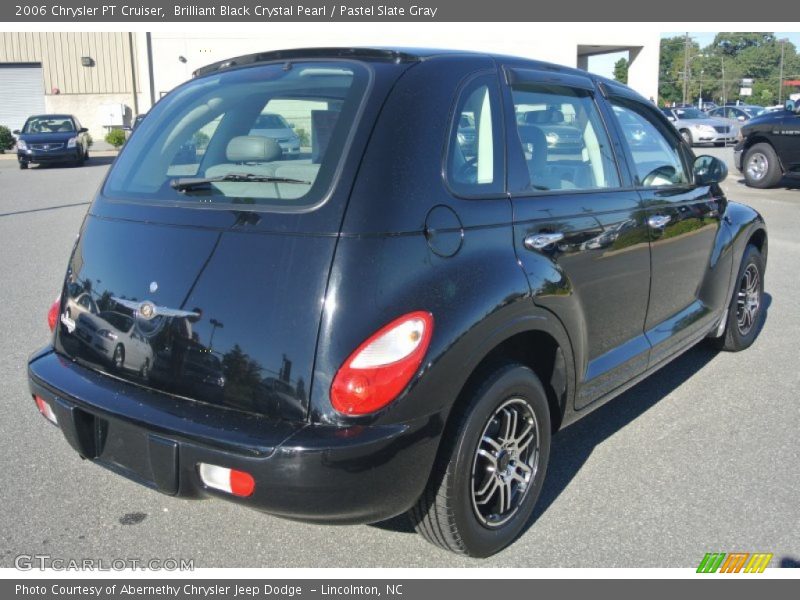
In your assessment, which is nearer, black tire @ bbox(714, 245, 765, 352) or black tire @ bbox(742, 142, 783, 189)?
black tire @ bbox(714, 245, 765, 352)

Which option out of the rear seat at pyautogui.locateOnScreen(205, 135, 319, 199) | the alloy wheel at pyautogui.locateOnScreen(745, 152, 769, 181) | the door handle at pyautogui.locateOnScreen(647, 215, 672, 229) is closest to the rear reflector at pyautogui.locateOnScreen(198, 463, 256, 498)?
the rear seat at pyautogui.locateOnScreen(205, 135, 319, 199)

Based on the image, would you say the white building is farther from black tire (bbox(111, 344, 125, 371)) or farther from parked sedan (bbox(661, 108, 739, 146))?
black tire (bbox(111, 344, 125, 371))

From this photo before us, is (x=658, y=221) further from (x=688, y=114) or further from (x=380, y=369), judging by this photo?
(x=688, y=114)

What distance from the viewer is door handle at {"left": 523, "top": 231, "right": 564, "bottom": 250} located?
2.91m

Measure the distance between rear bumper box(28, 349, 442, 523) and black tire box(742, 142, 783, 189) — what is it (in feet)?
46.9

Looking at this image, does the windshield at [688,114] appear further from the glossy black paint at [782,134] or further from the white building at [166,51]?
the glossy black paint at [782,134]

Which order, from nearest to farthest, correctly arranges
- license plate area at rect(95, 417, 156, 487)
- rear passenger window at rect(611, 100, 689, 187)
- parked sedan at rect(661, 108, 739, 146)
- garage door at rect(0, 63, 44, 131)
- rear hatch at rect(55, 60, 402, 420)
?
rear hatch at rect(55, 60, 402, 420) → license plate area at rect(95, 417, 156, 487) → rear passenger window at rect(611, 100, 689, 187) → parked sedan at rect(661, 108, 739, 146) → garage door at rect(0, 63, 44, 131)

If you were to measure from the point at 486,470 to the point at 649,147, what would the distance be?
221 cm

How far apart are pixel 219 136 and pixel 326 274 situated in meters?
1.26

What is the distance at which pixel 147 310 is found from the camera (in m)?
2.61

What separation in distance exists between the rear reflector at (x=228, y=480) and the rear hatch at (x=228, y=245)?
210 millimetres

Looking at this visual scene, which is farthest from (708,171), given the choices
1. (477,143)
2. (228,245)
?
(228,245)

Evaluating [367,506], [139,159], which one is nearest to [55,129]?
[139,159]

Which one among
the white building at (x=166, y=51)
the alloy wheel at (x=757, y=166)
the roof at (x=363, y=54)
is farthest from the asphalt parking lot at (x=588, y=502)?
the white building at (x=166, y=51)
